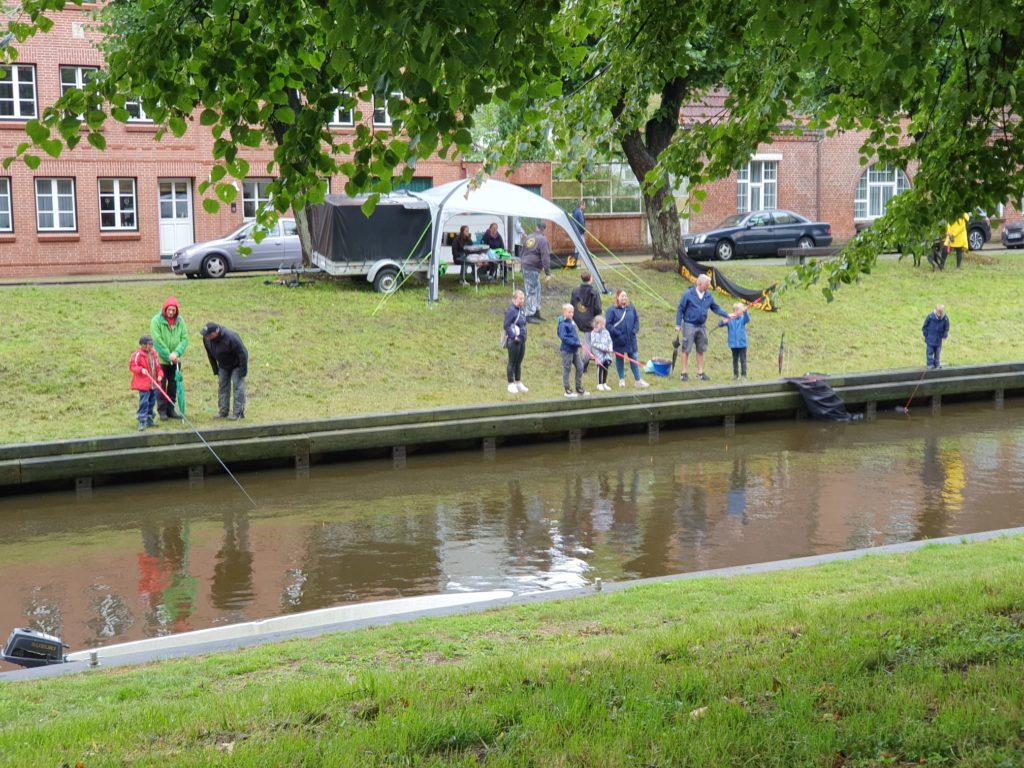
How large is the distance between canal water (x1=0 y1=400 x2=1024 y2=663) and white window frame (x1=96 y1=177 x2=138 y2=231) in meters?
21.8

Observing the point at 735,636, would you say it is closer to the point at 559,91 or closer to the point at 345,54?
the point at 559,91

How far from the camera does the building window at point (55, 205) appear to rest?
120 ft

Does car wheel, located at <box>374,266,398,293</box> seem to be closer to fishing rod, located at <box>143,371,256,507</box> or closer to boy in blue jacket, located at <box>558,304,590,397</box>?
boy in blue jacket, located at <box>558,304,590,397</box>

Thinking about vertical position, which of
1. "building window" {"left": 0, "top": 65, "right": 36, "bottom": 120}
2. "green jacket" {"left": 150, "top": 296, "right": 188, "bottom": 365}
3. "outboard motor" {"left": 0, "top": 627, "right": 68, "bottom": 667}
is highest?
"building window" {"left": 0, "top": 65, "right": 36, "bottom": 120}

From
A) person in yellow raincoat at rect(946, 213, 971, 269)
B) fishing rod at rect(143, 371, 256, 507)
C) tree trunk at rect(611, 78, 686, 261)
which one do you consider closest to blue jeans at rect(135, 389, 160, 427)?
fishing rod at rect(143, 371, 256, 507)

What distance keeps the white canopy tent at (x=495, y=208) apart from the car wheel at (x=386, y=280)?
2.83 ft

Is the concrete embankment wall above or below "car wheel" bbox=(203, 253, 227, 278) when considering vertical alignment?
below

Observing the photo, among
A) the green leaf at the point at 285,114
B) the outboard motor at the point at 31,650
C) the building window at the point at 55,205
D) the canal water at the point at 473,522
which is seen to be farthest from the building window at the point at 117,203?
the green leaf at the point at 285,114

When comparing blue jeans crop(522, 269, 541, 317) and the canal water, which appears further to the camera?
blue jeans crop(522, 269, 541, 317)

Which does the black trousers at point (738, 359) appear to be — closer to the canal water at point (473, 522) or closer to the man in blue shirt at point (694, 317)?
the man in blue shirt at point (694, 317)

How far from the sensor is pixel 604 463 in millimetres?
18922

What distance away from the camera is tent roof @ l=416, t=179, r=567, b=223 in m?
27.5

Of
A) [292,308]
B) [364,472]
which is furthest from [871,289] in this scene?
[364,472]

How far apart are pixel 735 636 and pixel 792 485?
10.00 metres
